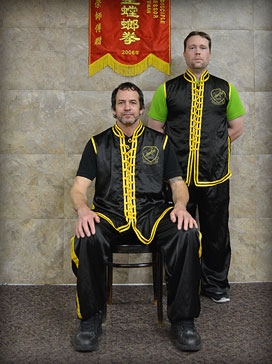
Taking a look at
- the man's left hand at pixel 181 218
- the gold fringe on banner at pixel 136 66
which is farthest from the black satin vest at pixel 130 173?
the gold fringe on banner at pixel 136 66

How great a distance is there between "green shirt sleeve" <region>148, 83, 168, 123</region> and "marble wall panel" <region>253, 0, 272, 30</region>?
997 millimetres

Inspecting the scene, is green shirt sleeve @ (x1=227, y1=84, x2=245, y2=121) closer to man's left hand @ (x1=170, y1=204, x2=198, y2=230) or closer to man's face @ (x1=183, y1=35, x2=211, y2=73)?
man's face @ (x1=183, y1=35, x2=211, y2=73)

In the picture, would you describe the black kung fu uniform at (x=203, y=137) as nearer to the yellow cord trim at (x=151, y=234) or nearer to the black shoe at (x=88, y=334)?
the yellow cord trim at (x=151, y=234)

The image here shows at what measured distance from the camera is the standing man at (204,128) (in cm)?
250

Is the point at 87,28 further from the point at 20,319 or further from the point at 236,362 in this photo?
the point at 236,362

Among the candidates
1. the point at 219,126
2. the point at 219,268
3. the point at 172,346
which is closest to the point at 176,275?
the point at 172,346

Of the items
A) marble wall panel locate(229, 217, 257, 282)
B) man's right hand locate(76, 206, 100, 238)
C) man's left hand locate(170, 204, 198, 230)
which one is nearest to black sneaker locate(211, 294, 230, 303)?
marble wall panel locate(229, 217, 257, 282)

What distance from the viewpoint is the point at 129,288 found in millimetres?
2854

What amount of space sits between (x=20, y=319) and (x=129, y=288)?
2.84 ft

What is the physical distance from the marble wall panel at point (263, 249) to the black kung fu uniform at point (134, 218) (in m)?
1.14

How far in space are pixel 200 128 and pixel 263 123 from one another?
0.75 meters

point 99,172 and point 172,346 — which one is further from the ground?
point 99,172

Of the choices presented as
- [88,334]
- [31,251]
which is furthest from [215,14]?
[88,334]

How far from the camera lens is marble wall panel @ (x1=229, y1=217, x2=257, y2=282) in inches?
118
